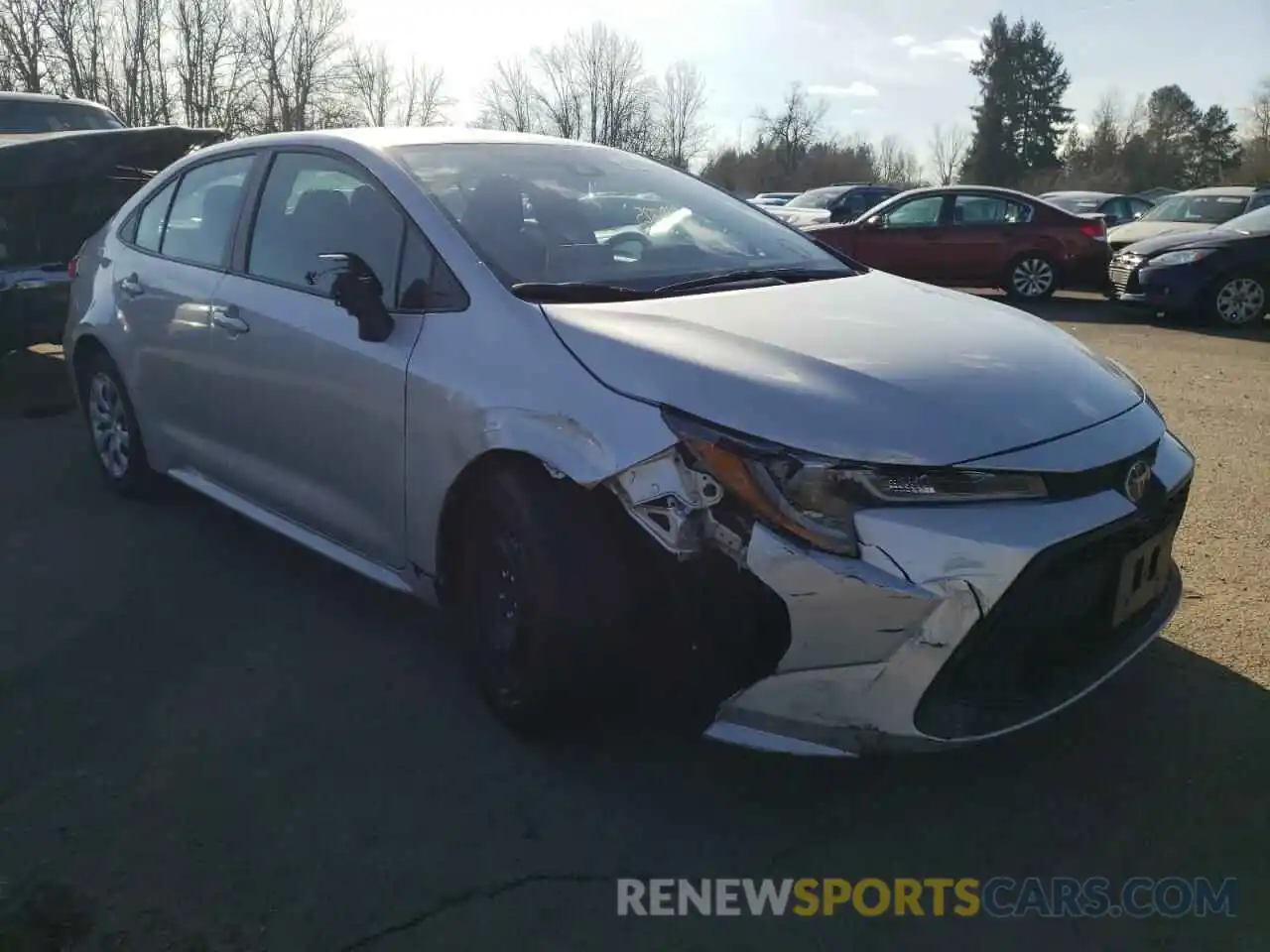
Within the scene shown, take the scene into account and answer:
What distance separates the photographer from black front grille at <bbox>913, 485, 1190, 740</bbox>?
7.66ft

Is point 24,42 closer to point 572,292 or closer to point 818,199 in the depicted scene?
point 818,199

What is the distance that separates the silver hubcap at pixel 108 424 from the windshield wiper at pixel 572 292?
2.67 metres

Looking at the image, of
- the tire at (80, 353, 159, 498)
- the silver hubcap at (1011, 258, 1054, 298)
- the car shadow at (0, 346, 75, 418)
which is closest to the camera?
the tire at (80, 353, 159, 498)

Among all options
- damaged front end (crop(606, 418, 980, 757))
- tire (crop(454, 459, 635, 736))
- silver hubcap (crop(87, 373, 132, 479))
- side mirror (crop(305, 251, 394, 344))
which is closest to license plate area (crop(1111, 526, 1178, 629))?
damaged front end (crop(606, 418, 980, 757))

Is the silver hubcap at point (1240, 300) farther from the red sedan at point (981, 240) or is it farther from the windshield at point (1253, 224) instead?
the red sedan at point (981, 240)

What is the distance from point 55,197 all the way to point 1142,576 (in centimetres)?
695

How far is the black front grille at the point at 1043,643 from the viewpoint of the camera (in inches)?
91.9

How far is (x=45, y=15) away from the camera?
2881 cm

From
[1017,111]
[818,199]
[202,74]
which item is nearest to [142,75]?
[202,74]

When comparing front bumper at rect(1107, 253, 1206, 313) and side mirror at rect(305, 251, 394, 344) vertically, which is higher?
side mirror at rect(305, 251, 394, 344)

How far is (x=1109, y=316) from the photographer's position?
Result: 12516 millimetres

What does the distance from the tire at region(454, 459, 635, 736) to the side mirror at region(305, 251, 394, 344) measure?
0.60 m

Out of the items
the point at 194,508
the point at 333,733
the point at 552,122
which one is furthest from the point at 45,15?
the point at 333,733

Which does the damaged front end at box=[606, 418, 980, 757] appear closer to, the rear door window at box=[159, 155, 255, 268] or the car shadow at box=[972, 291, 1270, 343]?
the rear door window at box=[159, 155, 255, 268]
